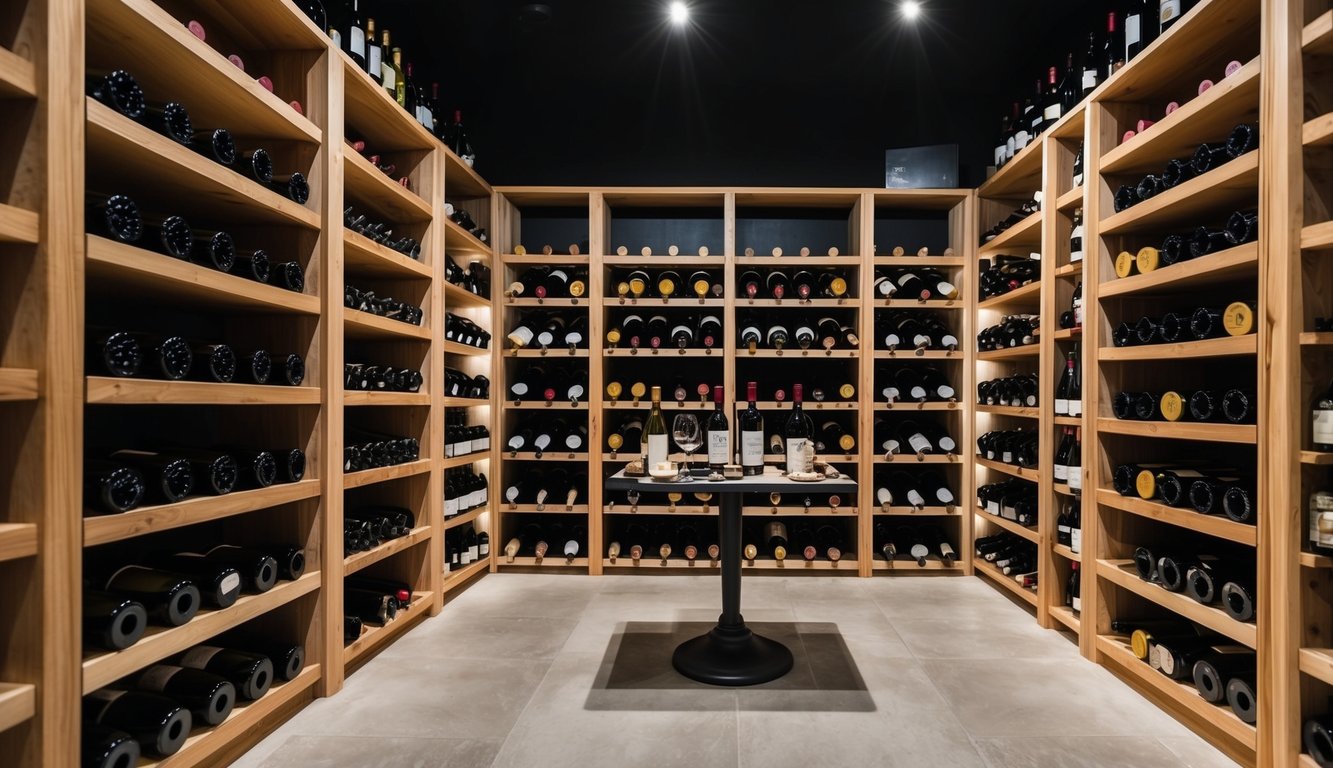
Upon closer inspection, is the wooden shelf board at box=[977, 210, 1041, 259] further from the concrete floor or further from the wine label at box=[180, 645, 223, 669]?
the wine label at box=[180, 645, 223, 669]

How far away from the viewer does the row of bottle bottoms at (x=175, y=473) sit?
1.72 m

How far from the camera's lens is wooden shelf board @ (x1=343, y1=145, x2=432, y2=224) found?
2873 mm

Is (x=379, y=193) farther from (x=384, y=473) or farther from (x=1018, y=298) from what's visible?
(x=1018, y=298)

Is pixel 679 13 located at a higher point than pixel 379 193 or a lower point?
higher

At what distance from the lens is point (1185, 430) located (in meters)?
2.41

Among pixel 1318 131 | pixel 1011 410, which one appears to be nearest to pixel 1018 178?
pixel 1011 410

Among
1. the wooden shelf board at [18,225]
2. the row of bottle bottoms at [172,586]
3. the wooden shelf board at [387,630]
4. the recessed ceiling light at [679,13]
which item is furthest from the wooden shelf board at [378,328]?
the recessed ceiling light at [679,13]

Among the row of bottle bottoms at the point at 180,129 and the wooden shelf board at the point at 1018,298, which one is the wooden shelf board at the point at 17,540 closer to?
→ the row of bottle bottoms at the point at 180,129

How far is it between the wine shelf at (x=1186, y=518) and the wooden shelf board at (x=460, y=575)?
129 inches

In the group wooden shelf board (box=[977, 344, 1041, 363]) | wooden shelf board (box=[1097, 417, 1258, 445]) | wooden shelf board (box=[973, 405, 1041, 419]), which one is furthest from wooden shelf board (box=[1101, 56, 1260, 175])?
wooden shelf board (box=[973, 405, 1041, 419])

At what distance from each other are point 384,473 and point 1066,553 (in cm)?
324

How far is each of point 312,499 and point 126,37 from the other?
156cm

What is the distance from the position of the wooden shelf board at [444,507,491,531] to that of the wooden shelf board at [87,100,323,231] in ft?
6.07

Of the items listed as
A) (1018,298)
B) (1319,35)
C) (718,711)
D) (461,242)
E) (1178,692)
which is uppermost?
(1319,35)
